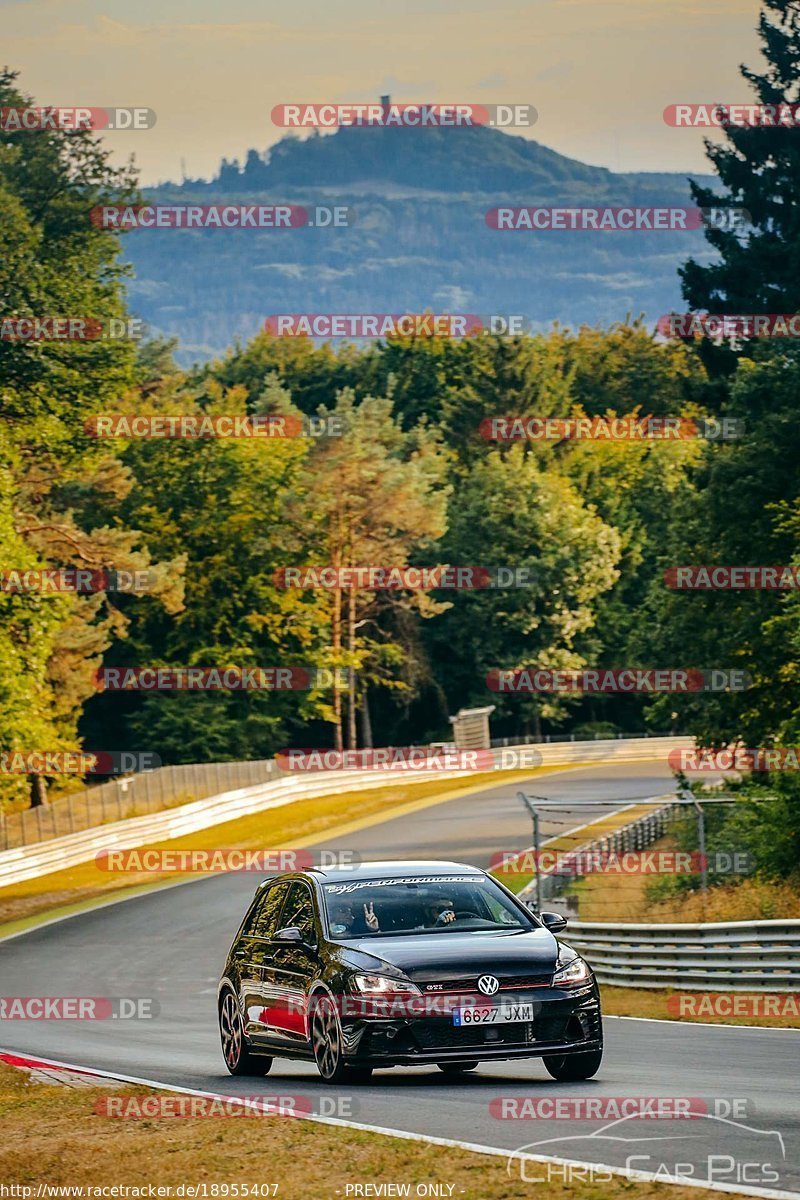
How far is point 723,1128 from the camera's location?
9641mm

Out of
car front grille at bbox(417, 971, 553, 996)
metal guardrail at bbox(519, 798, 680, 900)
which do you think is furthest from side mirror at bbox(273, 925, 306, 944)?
metal guardrail at bbox(519, 798, 680, 900)

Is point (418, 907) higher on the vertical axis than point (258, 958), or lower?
higher

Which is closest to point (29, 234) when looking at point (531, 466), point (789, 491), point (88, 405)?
point (88, 405)

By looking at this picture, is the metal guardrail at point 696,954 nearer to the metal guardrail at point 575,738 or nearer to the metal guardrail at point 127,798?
the metal guardrail at point 127,798

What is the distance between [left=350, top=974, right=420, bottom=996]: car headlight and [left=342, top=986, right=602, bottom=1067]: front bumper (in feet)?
0.57

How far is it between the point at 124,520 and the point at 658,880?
47382mm

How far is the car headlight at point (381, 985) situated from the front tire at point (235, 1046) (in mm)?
2441

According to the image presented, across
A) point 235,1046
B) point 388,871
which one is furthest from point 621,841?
point 388,871

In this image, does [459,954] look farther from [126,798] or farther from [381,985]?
[126,798]

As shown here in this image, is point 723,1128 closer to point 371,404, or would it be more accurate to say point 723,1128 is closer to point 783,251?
point 783,251

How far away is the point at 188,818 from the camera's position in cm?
5503

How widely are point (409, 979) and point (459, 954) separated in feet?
1.30

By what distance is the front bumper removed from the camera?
11820mm

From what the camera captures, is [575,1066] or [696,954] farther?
[696,954]
